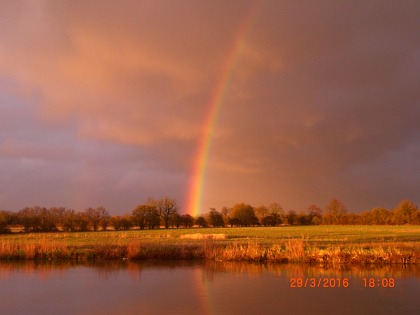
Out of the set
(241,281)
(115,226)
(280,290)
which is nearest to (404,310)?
(280,290)

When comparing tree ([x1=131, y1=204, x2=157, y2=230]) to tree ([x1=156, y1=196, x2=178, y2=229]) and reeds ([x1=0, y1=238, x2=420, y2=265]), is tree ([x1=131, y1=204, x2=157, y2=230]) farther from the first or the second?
reeds ([x1=0, y1=238, x2=420, y2=265])

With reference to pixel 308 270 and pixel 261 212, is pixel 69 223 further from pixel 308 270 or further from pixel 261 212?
pixel 261 212

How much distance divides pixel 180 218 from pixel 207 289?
4201 inches

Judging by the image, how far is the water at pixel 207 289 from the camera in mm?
16250

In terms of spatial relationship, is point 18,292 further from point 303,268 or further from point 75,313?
point 303,268

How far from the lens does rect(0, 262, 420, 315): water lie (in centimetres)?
1625

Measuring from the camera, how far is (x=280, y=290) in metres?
19.5

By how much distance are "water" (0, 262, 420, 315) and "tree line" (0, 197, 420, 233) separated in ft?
179

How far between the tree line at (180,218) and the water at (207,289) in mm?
54545

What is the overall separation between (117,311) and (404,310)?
1173 cm
